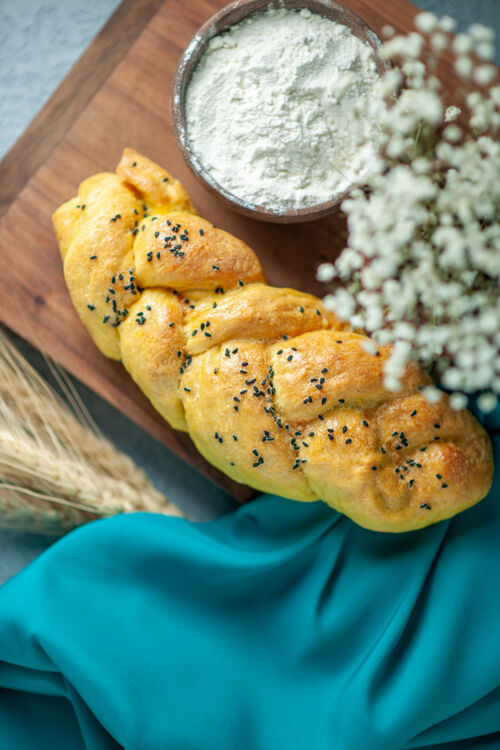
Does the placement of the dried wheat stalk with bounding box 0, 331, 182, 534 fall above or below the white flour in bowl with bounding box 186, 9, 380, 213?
below

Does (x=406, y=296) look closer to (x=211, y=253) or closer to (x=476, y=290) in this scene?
(x=476, y=290)

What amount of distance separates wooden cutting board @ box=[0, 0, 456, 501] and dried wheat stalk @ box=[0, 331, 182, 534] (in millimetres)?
143

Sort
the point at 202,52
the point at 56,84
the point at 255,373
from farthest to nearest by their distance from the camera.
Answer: the point at 56,84, the point at 202,52, the point at 255,373

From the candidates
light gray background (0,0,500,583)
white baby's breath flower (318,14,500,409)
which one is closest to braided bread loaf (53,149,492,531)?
white baby's breath flower (318,14,500,409)

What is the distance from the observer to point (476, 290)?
1.52 meters

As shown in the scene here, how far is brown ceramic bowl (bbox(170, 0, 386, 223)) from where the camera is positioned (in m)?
1.80

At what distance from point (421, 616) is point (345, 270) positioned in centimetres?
107

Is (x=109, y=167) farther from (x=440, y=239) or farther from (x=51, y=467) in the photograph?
(x=440, y=239)

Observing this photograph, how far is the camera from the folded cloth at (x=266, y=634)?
1.80 metres

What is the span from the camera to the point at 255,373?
1.73m

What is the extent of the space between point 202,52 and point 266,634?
1712 millimetres

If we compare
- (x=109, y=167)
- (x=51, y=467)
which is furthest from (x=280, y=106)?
(x=51, y=467)

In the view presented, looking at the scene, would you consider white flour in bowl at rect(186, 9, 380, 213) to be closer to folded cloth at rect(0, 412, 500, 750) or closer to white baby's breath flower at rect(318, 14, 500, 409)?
white baby's breath flower at rect(318, 14, 500, 409)

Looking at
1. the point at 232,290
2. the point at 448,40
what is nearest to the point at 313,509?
the point at 232,290
